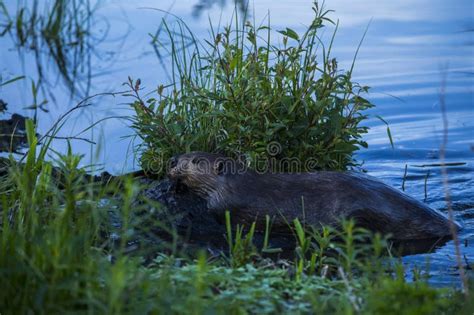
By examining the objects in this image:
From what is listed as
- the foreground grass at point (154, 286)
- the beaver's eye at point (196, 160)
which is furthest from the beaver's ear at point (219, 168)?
the foreground grass at point (154, 286)

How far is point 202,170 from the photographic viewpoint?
6227 mm

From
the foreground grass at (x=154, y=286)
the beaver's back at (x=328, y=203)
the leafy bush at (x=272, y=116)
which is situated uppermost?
the leafy bush at (x=272, y=116)

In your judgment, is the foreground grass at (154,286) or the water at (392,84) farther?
the water at (392,84)

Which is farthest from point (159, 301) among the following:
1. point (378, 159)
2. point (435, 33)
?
point (435, 33)

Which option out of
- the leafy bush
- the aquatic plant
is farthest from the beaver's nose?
the aquatic plant

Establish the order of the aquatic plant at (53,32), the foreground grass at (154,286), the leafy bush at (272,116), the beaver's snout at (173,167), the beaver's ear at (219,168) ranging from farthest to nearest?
the aquatic plant at (53,32) → the leafy bush at (272,116) → the beaver's snout at (173,167) → the beaver's ear at (219,168) → the foreground grass at (154,286)

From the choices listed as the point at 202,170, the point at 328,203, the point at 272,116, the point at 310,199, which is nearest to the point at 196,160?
the point at 202,170

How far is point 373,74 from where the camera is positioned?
9805 millimetres

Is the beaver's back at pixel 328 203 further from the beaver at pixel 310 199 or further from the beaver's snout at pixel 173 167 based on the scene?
the beaver's snout at pixel 173 167

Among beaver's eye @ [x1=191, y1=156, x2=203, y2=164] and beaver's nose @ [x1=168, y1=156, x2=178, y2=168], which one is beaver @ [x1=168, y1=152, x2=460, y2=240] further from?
beaver's nose @ [x1=168, y1=156, x2=178, y2=168]

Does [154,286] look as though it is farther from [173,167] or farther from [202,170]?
[173,167]

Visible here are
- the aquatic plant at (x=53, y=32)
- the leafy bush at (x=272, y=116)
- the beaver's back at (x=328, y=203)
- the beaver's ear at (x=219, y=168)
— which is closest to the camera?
the beaver's back at (x=328, y=203)

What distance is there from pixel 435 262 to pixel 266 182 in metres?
1.18

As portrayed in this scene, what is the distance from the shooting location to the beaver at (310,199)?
19.3 ft
